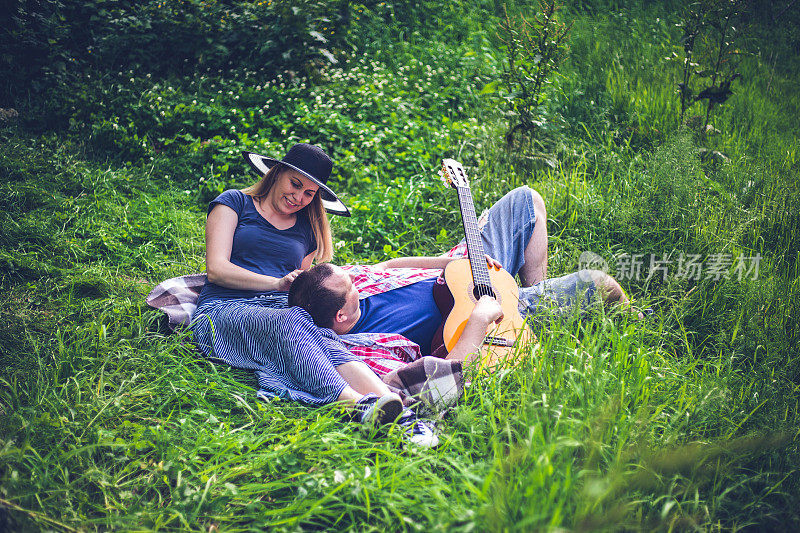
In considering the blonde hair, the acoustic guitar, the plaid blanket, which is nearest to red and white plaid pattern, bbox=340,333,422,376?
the plaid blanket

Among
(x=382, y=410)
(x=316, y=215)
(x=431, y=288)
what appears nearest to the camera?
(x=382, y=410)

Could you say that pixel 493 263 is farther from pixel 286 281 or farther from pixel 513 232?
pixel 286 281

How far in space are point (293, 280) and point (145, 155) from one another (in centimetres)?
311

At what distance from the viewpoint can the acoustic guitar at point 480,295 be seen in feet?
8.48

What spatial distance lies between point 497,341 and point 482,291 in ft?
1.08

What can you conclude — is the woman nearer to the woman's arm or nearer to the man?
the woman's arm

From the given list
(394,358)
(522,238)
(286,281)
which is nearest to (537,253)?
(522,238)

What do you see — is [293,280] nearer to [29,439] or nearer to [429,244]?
[29,439]

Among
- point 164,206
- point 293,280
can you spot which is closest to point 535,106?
point 293,280

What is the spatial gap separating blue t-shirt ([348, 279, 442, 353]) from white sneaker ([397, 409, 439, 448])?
72 cm

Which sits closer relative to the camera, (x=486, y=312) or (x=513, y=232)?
(x=486, y=312)

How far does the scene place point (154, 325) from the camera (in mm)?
2980

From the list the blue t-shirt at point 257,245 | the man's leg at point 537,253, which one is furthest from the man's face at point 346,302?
the man's leg at point 537,253

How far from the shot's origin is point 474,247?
122 inches
